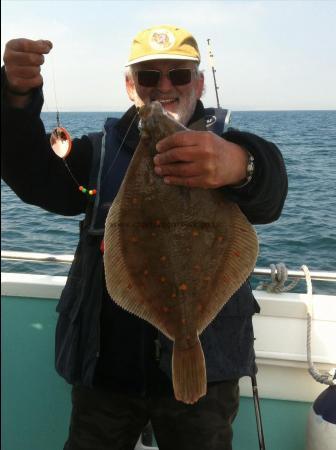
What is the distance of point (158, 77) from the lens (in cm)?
245

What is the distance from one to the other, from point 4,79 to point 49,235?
6.24 metres

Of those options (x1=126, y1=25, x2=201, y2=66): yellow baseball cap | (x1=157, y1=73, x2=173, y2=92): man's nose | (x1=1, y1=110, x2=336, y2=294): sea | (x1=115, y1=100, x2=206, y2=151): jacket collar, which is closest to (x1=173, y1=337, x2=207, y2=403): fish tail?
(x1=115, y1=100, x2=206, y2=151): jacket collar

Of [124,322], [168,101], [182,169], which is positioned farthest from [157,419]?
[168,101]

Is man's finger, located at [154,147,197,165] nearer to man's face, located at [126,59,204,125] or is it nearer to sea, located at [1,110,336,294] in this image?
man's face, located at [126,59,204,125]

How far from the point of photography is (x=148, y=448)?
3170 millimetres

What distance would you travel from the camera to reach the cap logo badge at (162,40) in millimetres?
2430

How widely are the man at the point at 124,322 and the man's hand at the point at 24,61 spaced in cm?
21

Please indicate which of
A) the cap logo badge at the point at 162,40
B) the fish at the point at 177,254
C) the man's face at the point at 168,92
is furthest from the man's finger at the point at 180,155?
the cap logo badge at the point at 162,40

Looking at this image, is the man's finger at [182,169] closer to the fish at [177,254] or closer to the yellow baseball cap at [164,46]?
the fish at [177,254]

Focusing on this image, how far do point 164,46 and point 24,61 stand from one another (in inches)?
38.5

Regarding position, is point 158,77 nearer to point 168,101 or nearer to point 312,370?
point 168,101

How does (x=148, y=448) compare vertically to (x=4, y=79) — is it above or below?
below

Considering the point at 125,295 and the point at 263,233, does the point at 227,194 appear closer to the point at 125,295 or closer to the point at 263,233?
the point at 125,295

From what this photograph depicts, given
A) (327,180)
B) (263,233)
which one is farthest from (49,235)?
(327,180)
